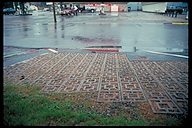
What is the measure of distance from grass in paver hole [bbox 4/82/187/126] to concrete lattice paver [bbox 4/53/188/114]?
302mm

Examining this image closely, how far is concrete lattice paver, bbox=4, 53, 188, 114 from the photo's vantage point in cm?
370

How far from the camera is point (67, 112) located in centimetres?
305

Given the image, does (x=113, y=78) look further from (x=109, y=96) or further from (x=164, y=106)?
(x=164, y=106)

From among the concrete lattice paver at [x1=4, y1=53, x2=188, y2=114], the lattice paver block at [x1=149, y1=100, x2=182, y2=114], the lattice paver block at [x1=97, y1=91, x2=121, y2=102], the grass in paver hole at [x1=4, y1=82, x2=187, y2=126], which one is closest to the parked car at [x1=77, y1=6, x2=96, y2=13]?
the concrete lattice paver at [x1=4, y1=53, x2=188, y2=114]

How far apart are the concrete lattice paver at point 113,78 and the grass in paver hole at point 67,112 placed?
0.99ft

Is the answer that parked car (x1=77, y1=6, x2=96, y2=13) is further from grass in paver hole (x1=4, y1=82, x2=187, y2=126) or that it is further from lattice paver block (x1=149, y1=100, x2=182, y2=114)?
lattice paver block (x1=149, y1=100, x2=182, y2=114)

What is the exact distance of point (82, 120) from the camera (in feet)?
9.34

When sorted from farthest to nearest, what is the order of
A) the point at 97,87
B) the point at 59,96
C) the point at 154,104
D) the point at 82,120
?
the point at 97,87 → the point at 59,96 → the point at 154,104 → the point at 82,120

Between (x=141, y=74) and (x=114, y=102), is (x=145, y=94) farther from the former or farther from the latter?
(x=141, y=74)

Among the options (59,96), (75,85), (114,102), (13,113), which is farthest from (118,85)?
(13,113)

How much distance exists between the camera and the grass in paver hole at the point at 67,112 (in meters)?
2.77

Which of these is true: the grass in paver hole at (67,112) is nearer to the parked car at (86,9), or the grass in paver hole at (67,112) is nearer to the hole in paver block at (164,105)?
the hole in paver block at (164,105)

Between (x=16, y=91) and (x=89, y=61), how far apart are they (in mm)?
3035

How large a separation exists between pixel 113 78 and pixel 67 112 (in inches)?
83.5
